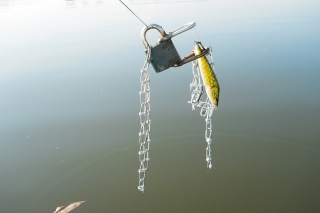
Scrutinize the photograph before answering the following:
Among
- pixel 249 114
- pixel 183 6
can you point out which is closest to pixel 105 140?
pixel 249 114

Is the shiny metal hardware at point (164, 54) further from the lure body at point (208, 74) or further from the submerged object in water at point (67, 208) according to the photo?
the submerged object in water at point (67, 208)

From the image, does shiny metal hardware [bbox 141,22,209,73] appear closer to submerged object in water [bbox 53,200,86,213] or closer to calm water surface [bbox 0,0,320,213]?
calm water surface [bbox 0,0,320,213]

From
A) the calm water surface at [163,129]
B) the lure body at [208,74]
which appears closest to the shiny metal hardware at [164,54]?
the lure body at [208,74]

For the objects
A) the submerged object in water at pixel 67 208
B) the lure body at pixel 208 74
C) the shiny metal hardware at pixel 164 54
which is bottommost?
the submerged object in water at pixel 67 208

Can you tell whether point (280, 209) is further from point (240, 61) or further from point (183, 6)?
point (183, 6)

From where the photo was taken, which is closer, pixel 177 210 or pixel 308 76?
pixel 177 210

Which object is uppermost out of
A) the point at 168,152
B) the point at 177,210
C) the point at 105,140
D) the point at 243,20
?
the point at 243,20

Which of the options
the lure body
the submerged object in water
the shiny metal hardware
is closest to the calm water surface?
the submerged object in water

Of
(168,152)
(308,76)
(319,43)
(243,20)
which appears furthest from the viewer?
(243,20)
